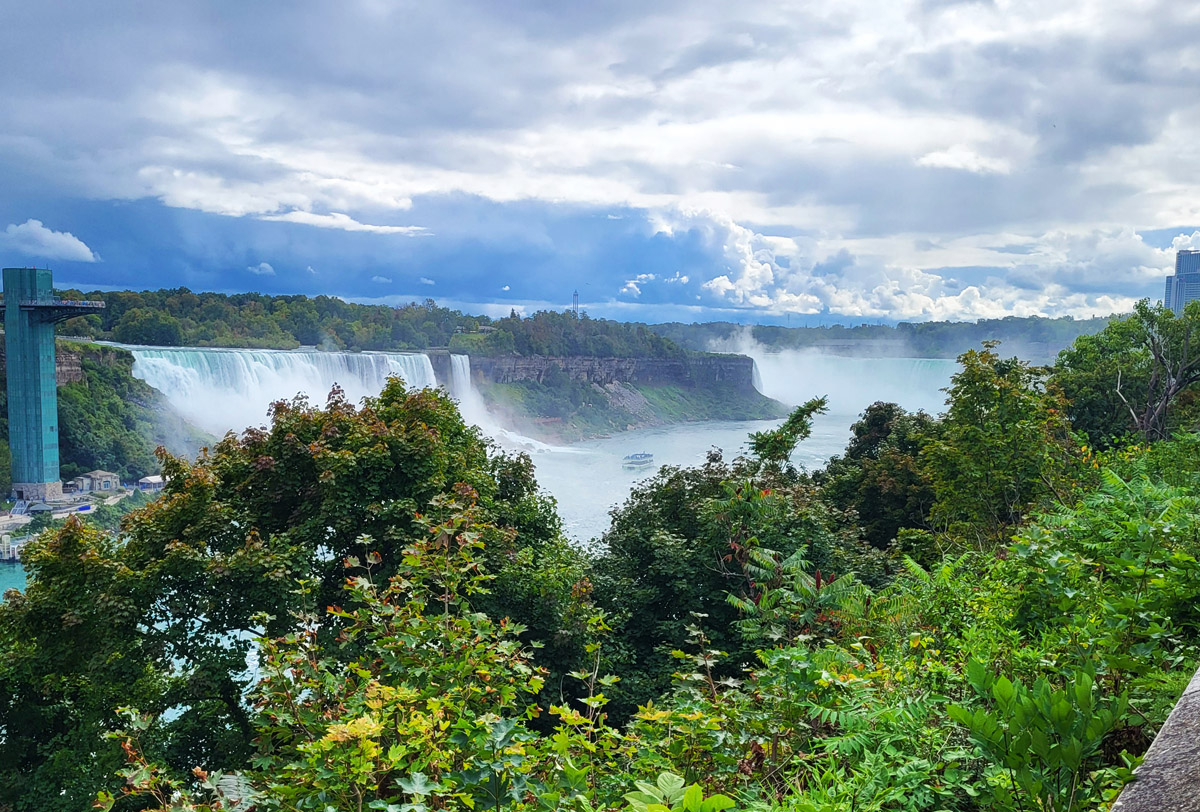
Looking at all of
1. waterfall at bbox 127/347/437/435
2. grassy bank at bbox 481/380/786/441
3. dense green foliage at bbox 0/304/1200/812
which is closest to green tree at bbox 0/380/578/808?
dense green foliage at bbox 0/304/1200/812

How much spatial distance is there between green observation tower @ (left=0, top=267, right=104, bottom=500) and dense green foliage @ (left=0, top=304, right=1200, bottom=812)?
41.9m

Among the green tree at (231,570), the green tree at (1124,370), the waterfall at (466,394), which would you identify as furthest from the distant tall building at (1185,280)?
the waterfall at (466,394)

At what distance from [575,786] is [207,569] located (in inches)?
318

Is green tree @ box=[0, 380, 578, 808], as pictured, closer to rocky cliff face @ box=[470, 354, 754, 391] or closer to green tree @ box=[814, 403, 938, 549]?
green tree @ box=[814, 403, 938, 549]

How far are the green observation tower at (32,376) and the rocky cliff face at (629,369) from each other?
1732 inches

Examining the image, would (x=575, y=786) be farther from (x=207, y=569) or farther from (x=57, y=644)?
(x=57, y=644)

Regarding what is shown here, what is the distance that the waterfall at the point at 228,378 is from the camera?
160 feet

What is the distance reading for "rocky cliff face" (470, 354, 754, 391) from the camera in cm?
8858

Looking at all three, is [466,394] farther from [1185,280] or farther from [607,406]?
[1185,280]

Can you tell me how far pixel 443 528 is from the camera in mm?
3904

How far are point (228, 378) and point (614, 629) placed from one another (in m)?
44.6

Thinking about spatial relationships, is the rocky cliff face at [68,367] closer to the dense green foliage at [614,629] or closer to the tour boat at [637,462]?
the tour boat at [637,462]

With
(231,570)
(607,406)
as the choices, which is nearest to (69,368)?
(231,570)

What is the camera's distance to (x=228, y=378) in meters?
48.8
